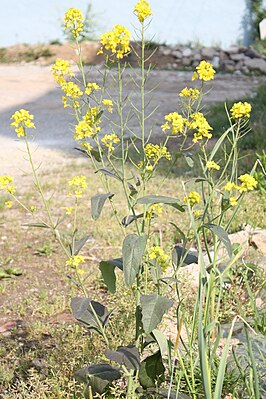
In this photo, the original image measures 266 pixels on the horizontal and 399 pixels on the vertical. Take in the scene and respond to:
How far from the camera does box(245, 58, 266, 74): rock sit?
46.0 ft

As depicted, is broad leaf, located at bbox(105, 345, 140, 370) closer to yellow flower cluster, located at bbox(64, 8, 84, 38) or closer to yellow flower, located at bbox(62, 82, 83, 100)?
yellow flower, located at bbox(62, 82, 83, 100)

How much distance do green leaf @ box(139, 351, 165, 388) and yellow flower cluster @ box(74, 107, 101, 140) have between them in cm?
68

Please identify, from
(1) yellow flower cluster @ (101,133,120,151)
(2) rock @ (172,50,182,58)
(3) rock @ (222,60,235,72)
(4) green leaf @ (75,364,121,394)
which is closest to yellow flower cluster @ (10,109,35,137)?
(1) yellow flower cluster @ (101,133,120,151)

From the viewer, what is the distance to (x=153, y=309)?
1991 mm

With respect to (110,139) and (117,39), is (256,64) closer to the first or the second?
(110,139)

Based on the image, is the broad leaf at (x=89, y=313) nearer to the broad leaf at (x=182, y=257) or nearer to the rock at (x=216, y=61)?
the broad leaf at (x=182, y=257)

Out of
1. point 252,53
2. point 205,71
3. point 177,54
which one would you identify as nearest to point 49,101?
point 177,54

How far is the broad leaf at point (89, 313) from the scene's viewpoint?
2135mm

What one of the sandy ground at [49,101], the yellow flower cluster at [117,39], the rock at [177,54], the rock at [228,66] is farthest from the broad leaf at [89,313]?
the rock at [177,54]

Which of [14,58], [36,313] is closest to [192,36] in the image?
[14,58]

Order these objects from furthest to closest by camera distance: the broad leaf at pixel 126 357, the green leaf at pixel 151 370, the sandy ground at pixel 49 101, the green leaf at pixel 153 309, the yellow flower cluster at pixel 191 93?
the sandy ground at pixel 49 101 → the yellow flower cluster at pixel 191 93 → the green leaf at pixel 151 370 → the broad leaf at pixel 126 357 → the green leaf at pixel 153 309

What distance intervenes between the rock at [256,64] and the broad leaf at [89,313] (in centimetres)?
1225

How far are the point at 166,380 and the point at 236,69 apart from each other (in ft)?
40.0

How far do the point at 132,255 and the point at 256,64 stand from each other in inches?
498
